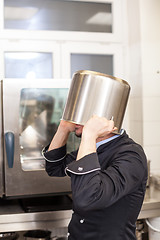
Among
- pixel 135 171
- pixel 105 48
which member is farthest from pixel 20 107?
pixel 105 48

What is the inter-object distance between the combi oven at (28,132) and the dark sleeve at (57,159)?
1.03 feet

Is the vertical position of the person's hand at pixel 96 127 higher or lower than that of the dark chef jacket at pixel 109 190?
higher

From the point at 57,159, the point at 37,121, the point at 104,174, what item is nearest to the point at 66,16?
the point at 37,121

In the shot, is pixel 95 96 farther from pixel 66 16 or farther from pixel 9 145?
pixel 66 16

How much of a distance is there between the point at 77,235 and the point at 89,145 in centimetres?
41

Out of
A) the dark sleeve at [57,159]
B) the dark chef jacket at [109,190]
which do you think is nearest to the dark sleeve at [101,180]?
the dark chef jacket at [109,190]

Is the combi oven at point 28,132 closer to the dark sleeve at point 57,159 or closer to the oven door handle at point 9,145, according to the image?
the oven door handle at point 9,145

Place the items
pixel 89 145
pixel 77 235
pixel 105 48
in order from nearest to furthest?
pixel 89 145
pixel 77 235
pixel 105 48

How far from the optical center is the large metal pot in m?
1.13

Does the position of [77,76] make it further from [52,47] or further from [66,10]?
[66,10]

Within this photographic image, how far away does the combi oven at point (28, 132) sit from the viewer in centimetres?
170

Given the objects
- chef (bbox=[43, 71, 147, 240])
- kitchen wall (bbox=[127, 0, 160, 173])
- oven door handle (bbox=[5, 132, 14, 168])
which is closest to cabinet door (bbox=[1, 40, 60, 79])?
kitchen wall (bbox=[127, 0, 160, 173])

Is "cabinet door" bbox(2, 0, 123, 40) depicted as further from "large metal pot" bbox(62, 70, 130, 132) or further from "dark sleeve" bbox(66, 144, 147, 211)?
"dark sleeve" bbox(66, 144, 147, 211)

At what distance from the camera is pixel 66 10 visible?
2449 mm
